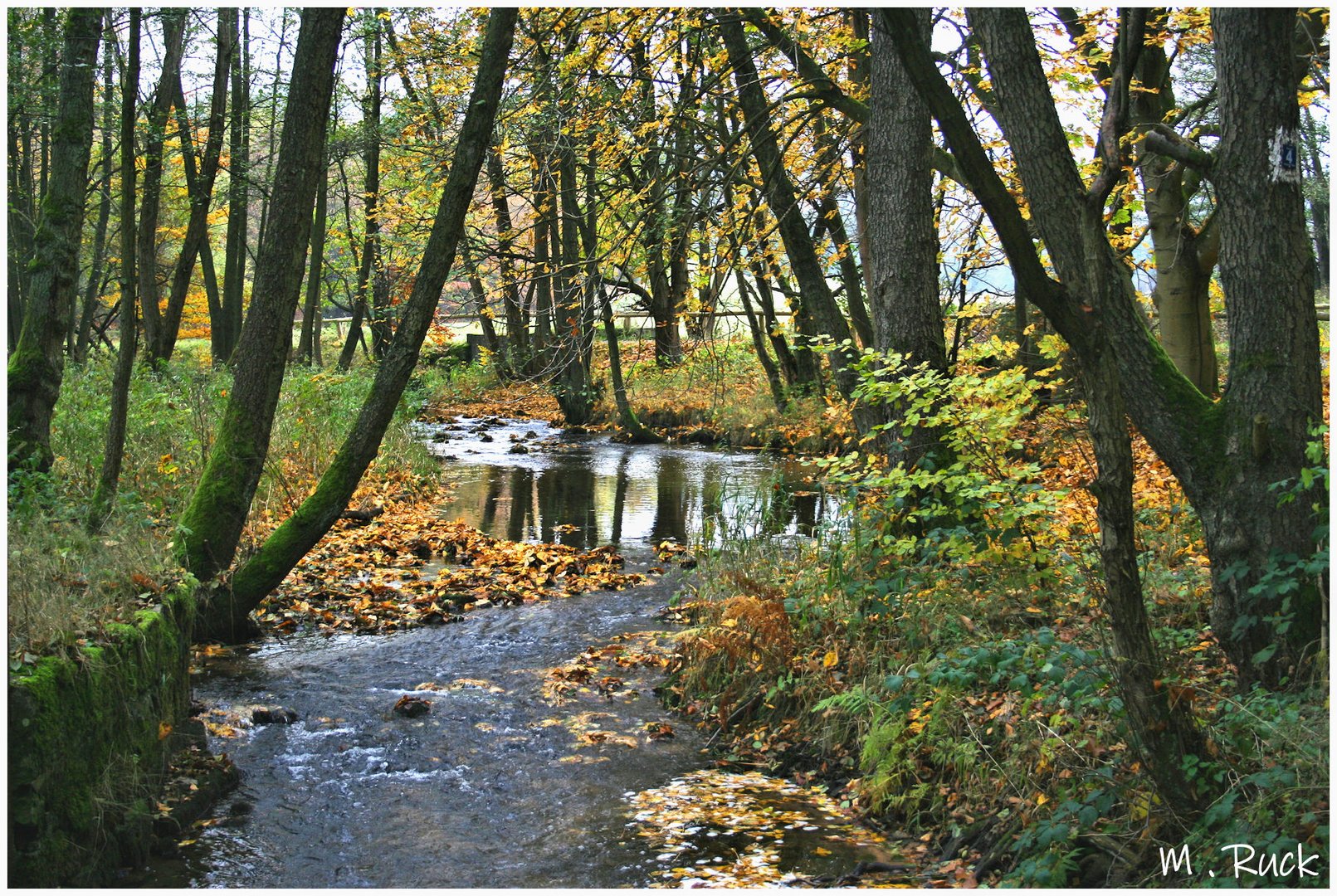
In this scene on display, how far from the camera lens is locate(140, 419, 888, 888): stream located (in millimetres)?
4430

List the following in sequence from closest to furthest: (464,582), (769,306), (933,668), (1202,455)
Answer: (1202,455) → (933,668) → (464,582) → (769,306)

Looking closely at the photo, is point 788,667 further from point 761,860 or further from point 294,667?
point 294,667

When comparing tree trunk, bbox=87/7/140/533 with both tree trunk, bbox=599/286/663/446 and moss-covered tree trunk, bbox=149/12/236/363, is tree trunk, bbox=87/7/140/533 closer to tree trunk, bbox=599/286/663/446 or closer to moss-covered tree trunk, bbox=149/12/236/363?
moss-covered tree trunk, bbox=149/12/236/363

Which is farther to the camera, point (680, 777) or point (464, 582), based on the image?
point (464, 582)

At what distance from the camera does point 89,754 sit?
13.3 ft

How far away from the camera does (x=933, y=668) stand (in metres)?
5.18

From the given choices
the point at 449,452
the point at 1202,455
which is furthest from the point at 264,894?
the point at 449,452

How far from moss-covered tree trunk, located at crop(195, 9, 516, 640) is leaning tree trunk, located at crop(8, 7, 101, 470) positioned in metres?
1.61

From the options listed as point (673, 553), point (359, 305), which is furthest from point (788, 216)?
point (359, 305)

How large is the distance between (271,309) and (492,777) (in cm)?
401

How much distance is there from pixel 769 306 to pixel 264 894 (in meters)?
12.5

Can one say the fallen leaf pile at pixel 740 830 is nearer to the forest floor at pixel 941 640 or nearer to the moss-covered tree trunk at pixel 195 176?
the forest floor at pixel 941 640

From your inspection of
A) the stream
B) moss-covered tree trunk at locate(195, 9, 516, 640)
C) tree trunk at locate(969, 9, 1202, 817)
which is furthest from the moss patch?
tree trunk at locate(969, 9, 1202, 817)

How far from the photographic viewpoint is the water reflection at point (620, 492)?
1120cm
